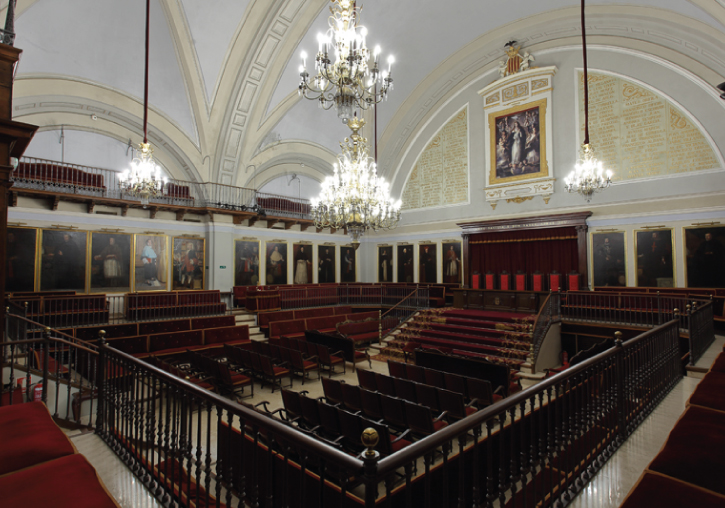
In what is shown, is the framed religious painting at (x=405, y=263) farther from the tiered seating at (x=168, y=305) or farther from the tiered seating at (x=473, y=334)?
the tiered seating at (x=168, y=305)

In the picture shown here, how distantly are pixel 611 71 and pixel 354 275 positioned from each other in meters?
13.2

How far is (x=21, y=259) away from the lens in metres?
10.9

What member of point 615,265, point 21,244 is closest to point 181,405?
point 21,244

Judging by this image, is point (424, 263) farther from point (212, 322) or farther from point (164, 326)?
point (164, 326)

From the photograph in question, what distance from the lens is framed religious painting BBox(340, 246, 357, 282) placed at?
744 inches

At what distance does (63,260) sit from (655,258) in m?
18.5

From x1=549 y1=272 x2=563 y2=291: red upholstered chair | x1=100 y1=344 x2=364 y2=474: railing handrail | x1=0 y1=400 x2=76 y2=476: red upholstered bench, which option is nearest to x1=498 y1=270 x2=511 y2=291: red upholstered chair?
x1=549 y1=272 x2=563 y2=291: red upholstered chair

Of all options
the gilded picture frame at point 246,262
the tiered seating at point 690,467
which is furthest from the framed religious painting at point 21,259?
the tiered seating at point 690,467

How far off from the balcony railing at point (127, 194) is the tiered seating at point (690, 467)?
13225mm

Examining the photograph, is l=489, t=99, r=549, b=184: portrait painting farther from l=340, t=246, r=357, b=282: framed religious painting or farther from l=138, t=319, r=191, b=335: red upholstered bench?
l=138, t=319, r=191, b=335: red upholstered bench

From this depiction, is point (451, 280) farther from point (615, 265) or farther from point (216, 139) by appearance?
point (216, 139)

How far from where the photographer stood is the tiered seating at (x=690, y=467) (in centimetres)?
184

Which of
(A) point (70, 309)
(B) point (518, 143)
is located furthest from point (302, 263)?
(B) point (518, 143)

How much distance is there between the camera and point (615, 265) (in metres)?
11.7
